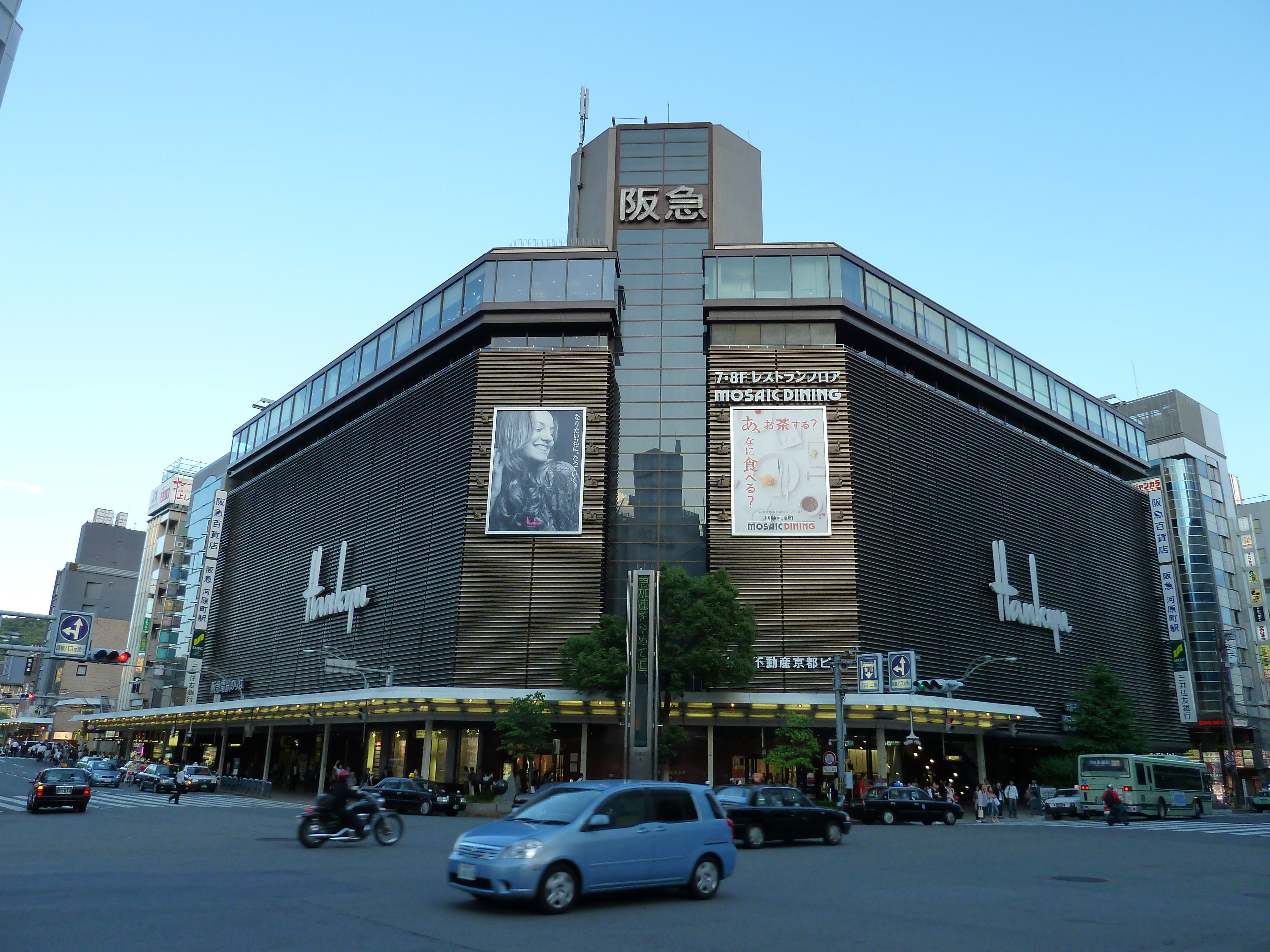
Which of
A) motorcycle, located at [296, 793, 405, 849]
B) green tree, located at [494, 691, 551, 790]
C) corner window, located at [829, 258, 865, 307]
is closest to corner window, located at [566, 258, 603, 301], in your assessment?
corner window, located at [829, 258, 865, 307]

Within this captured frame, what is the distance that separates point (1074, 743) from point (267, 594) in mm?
52285

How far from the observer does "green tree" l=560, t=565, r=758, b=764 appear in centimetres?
4128

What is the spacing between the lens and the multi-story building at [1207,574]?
250ft

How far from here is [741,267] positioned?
53.3 metres

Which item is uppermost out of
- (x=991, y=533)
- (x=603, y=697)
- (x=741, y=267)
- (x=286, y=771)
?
(x=741, y=267)

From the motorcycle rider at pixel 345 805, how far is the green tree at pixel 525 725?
2143 cm

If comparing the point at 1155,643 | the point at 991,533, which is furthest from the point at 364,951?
→ the point at 1155,643

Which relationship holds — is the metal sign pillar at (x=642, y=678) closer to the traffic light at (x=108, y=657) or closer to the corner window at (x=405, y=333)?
the traffic light at (x=108, y=657)

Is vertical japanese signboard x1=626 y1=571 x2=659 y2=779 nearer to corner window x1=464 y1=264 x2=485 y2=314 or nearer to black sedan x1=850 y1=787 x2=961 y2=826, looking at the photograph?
black sedan x1=850 y1=787 x2=961 y2=826

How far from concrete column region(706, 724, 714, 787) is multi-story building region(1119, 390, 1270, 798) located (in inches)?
1653

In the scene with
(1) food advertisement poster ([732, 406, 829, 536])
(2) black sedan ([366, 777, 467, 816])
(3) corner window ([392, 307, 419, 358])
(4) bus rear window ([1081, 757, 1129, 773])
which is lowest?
(2) black sedan ([366, 777, 467, 816])

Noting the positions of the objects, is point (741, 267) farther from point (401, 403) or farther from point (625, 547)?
point (401, 403)

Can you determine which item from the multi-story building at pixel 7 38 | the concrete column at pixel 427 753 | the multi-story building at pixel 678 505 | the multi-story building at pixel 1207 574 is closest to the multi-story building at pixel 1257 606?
the multi-story building at pixel 1207 574

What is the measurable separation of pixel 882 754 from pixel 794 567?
9838mm
